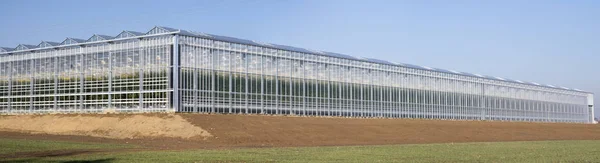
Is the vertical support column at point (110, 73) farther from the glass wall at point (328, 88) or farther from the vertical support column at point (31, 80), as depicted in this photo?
the vertical support column at point (31, 80)

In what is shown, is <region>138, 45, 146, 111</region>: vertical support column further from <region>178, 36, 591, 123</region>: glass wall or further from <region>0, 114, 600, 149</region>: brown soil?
<region>178, 36, 591, 123</region>: glass wall

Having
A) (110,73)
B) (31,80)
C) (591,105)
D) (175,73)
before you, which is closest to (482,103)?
(591,105)

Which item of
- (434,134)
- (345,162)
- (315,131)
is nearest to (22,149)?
(345,162)

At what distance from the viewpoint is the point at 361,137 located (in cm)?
7369

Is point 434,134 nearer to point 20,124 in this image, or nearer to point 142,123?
point 142,123

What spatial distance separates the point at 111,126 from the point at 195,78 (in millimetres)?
10283

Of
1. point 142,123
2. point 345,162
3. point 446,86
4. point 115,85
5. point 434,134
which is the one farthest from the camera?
point 446,86

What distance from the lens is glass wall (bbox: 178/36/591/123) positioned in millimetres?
75062

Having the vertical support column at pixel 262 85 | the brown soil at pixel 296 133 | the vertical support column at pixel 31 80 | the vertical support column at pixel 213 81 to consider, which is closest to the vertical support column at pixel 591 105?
the brown soil at pixel 296 133

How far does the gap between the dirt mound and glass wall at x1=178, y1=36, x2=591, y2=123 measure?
6102 mm

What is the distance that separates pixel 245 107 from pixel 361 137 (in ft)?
45.9

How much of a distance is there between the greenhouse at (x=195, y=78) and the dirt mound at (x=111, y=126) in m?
3.59

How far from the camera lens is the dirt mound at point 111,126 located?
63.5m

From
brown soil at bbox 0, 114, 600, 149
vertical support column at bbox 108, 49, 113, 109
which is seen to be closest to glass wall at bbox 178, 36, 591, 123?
brown soil at bbox 0, 114, 600, 149
